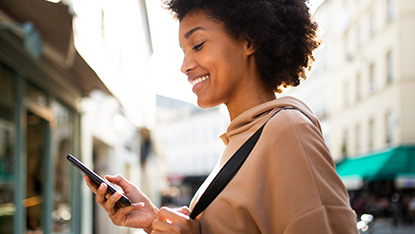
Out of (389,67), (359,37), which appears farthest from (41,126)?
(359,37)

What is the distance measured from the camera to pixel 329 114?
3041cm

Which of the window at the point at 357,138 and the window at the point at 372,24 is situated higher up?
the window at the point at 372,24

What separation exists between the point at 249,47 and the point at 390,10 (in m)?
21.9

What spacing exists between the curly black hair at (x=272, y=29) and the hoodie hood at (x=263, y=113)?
0.59 ft

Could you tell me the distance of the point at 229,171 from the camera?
1.27 m

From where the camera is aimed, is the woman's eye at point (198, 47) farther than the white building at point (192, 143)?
No

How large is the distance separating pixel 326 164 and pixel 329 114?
30.2 metres

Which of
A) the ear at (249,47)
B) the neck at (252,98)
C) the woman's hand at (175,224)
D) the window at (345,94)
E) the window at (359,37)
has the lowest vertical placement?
the woman's hand at (175,224)

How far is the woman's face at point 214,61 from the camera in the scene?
1465 mm

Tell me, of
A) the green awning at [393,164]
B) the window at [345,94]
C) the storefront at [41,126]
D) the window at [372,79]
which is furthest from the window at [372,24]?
the storefront at [41,126]

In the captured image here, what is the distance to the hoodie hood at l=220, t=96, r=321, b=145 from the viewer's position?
127 centimetres

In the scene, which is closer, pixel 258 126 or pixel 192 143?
pixel 258 126

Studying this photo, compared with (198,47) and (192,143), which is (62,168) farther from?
(192,143)

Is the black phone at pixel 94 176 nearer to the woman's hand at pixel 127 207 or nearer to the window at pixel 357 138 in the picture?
the woman's hand at pixel 127 207
